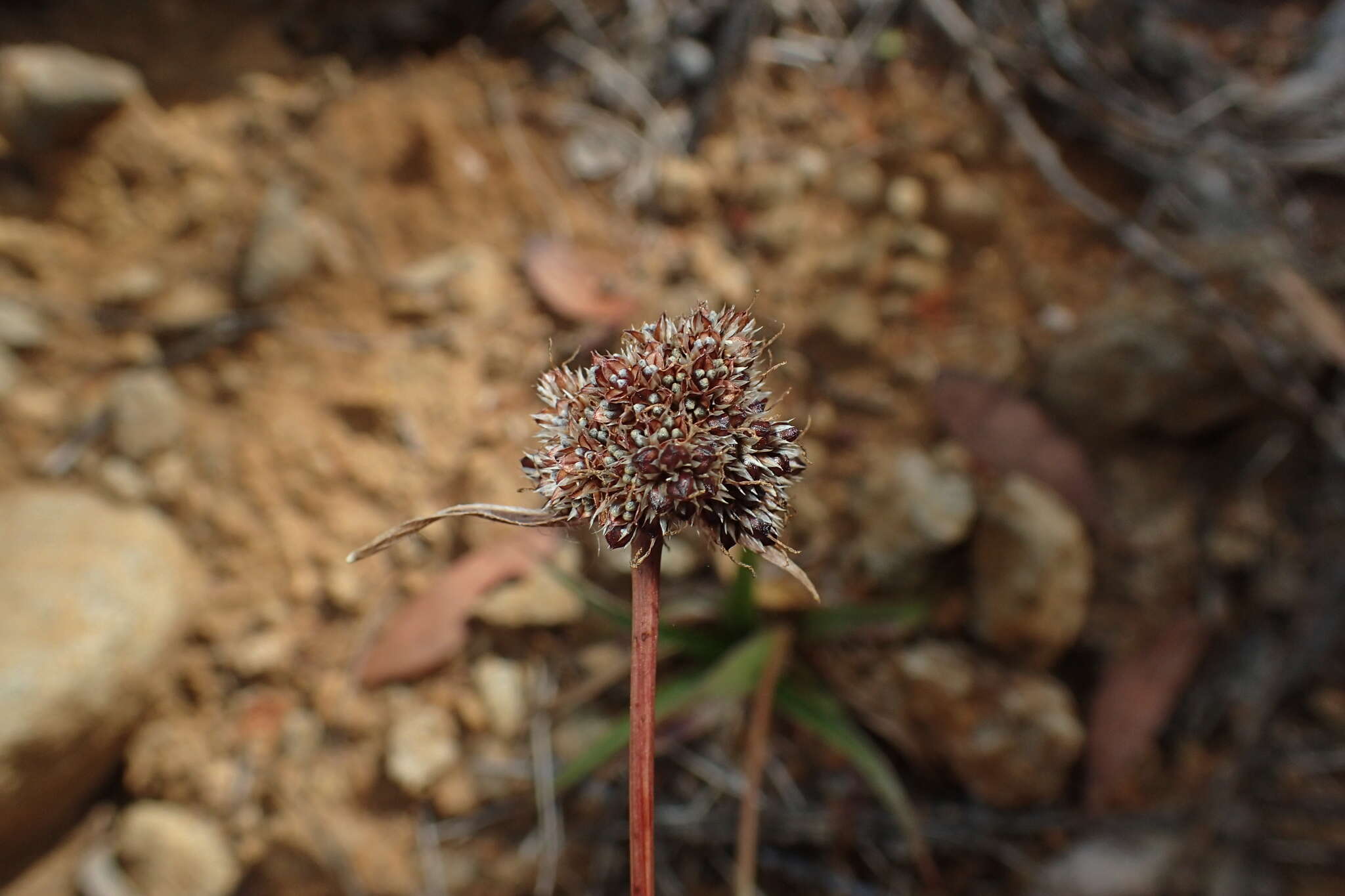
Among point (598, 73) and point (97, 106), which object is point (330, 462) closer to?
point (97, 106)

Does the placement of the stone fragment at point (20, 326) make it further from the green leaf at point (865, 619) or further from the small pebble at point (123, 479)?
the green leaf at point (865, 619)

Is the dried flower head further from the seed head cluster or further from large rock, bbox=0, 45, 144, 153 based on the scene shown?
large rock, bbox=0, 45, 144, 153

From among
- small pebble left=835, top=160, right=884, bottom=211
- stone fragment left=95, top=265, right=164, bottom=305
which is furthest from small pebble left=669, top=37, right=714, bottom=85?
stone fragment left=95, top=265, right=164, bottom=305

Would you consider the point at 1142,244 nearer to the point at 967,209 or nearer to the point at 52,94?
the point at 967,209

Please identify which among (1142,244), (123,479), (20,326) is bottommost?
(123,479)

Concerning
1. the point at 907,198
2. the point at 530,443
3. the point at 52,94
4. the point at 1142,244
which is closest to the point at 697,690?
the point at 530,443

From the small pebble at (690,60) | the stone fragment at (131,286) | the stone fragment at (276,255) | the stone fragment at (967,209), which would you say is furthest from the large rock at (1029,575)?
the stone fragment at (131,286)

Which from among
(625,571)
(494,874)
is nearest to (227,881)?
(494,874)
